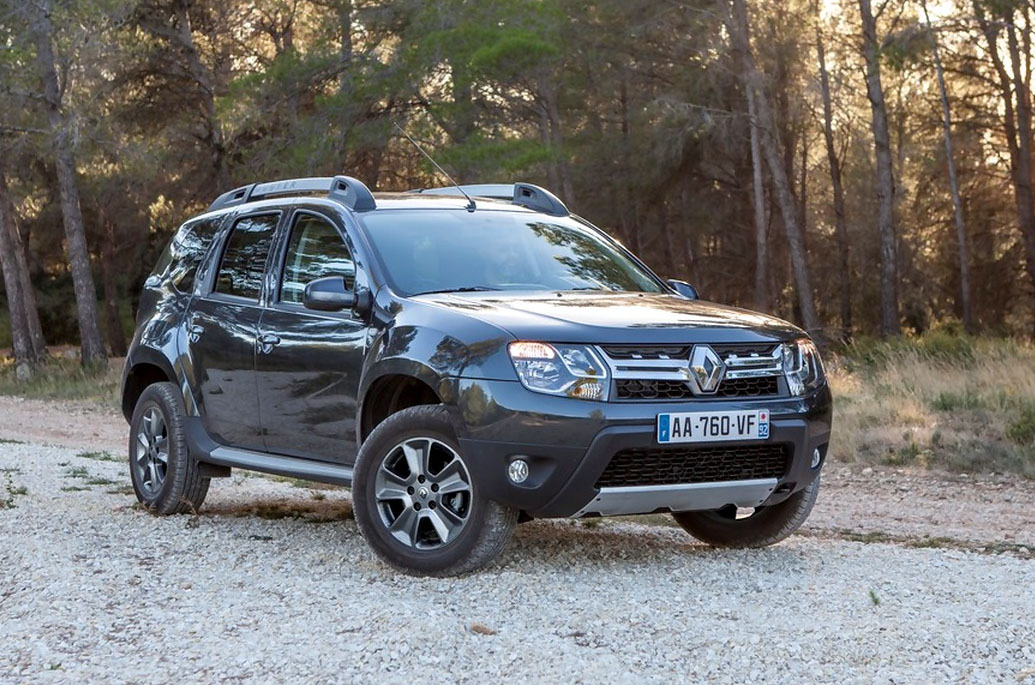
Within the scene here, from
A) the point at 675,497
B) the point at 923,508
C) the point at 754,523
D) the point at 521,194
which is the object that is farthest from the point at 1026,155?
the point at 675,497

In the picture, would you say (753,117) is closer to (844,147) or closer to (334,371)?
(844,147)

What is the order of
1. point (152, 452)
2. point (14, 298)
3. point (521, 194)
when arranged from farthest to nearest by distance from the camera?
point (14, 298)
point (152, 452)
point (521, 194)

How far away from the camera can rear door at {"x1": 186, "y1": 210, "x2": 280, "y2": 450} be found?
8.16 meters

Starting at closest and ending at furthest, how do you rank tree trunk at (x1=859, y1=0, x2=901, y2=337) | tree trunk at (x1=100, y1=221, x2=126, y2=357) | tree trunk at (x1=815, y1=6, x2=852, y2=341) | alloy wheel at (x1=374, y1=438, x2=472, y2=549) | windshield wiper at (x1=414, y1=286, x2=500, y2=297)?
1. alloy wheel at (x1=374, y1=438, x2=472, y2=549)
2. windshield wiper at (x1=414, y1=286, x2=500, y2=297)
3. tree trunk at (x1=859, y1=0, x2=901, y2=337)
4. tree trunk at (x1=815, y1=6, x2=852, y2=341)
5. tree trunk at (x1=100, y1=221, x2=126, y2=357)

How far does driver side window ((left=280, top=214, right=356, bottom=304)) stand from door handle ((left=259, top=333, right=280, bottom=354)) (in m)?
0.21

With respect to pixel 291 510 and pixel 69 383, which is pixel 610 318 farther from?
pixel 69 383

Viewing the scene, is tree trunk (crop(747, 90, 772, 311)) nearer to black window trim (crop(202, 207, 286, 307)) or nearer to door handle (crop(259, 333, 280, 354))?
black window trim (crop(202, 207, 286, 307))

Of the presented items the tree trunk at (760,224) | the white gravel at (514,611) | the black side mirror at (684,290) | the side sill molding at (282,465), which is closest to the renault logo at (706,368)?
the white gravel at (514,611)

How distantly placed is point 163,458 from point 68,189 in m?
23.0

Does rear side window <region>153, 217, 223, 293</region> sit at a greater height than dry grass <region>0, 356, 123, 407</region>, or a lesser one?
greater

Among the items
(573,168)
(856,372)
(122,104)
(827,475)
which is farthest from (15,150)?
(827,475)

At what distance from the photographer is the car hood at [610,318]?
21.2ft

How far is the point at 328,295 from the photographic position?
23.5 ft

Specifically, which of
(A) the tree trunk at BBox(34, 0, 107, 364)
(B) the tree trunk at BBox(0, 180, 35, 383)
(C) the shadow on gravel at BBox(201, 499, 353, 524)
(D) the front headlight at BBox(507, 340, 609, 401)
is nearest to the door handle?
(C) the shadow on gravel at BBox(201, 499, 353, 524)
